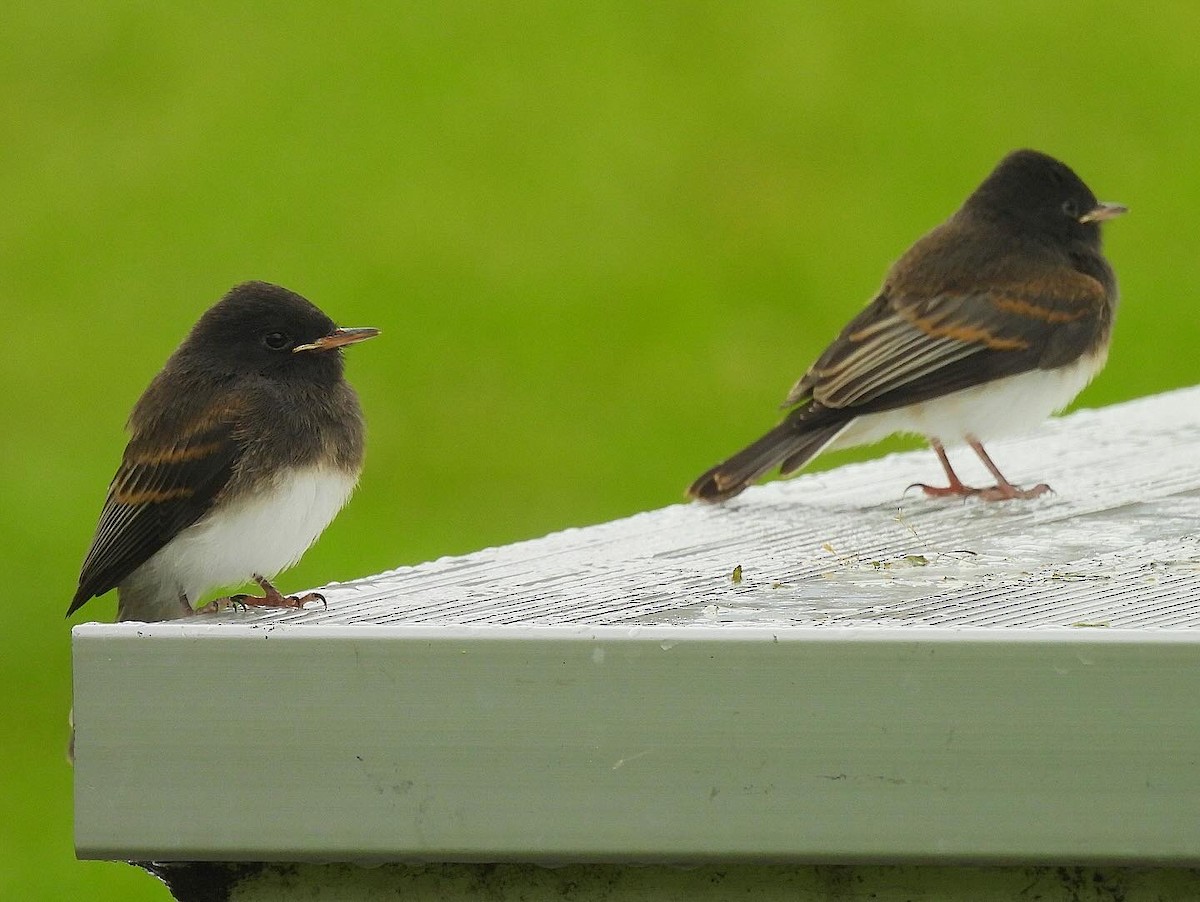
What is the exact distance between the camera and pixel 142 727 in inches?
82.7

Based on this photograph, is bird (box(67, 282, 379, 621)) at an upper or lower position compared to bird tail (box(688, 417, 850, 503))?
upper

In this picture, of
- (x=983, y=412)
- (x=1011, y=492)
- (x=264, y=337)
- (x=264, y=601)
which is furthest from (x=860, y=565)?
(x=983, y=412)

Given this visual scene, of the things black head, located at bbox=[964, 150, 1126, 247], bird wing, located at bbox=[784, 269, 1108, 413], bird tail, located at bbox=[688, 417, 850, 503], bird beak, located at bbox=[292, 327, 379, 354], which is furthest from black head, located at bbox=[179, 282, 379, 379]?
black head, located at bbox=[964, 150, 1126, 247]

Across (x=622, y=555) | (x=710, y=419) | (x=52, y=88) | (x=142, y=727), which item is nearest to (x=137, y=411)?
Answer: (x=622, y=555)

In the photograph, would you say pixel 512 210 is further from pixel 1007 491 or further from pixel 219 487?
pixel 219 487

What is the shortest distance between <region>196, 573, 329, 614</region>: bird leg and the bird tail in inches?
50.8

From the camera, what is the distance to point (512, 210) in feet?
38.0

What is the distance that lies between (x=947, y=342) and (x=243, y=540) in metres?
2.85

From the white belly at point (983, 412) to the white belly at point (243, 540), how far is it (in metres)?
2.38

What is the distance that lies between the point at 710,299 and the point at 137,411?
23.5ft

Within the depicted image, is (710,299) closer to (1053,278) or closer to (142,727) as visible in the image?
(1053,278)

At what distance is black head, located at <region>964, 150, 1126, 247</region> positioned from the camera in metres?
6.73

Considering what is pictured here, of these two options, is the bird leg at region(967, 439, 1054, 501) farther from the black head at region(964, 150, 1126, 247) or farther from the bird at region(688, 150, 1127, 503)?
the black head at region(964, 150, 1126, 247)

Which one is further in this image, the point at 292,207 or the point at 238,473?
the point at 292,207
